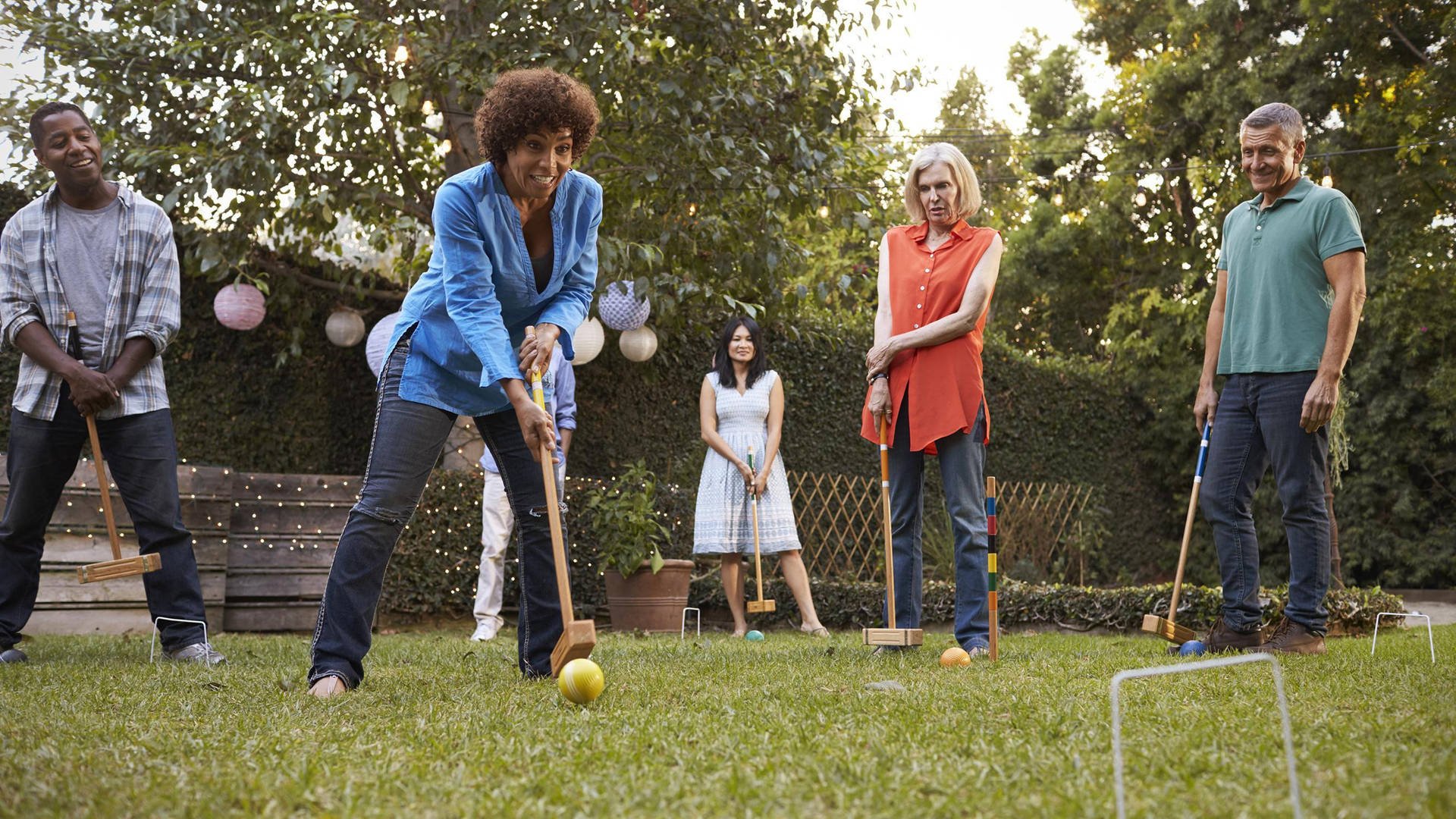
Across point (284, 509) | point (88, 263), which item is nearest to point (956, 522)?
point (88, 263)

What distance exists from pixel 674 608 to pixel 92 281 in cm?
353

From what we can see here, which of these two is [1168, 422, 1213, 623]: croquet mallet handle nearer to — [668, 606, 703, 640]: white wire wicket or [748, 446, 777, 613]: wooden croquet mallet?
[668, 606, 703, 640]: white wire wicket

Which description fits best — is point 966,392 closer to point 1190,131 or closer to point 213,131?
point 213,131

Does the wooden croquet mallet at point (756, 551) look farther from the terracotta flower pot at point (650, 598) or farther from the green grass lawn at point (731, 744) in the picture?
the green grass lawn at point (731, 744)

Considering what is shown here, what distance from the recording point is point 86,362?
388 cm

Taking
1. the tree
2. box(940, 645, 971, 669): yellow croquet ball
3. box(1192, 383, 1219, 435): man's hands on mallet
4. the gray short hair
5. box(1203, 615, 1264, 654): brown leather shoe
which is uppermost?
the tree

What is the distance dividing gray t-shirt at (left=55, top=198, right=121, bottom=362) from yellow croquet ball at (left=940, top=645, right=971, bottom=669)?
292 centimetres

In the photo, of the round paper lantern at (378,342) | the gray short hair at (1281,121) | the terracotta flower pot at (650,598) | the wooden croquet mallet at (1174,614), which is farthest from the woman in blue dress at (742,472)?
the gray short hair at (1281,121)

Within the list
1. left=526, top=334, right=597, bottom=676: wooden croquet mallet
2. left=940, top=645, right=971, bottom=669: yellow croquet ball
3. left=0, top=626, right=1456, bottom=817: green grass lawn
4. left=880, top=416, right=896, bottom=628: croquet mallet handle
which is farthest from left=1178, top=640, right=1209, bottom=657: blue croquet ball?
left=526, top=334, right=597, bottom=676: wooden croquet mallet

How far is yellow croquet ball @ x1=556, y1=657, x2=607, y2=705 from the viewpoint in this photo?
98.3 inches

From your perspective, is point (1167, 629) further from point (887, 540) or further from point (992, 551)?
point (887, 540)

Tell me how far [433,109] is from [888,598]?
4742 millimetres

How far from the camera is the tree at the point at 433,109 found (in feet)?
20.0

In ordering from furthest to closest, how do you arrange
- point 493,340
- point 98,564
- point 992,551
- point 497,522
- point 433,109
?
1. point 433,109
2. point 497,522
3. point 98,564
4. point 992,551
5. point 493,340
